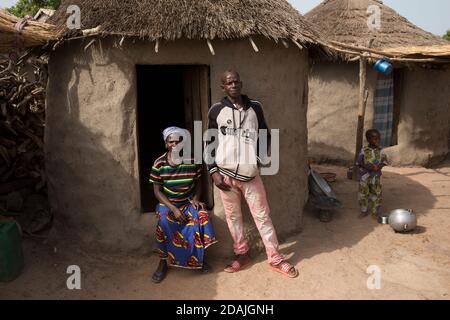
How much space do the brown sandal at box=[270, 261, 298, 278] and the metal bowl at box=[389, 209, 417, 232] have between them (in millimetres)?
1712

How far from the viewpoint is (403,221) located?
16.9 feet

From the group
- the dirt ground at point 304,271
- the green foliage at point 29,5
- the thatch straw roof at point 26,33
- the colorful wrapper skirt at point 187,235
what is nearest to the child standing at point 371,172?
the dirt ground at point 304,271

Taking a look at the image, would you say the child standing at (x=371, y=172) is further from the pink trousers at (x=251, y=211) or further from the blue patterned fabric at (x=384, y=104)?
the blue patterned fabric at (x=384, y=104)

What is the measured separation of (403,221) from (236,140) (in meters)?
2.60

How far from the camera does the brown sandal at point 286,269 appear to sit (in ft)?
13.8

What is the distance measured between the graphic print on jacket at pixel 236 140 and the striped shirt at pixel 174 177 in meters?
0.33

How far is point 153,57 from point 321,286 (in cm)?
283

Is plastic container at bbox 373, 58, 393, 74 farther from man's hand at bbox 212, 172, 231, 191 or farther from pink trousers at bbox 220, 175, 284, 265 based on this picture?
man's hand at bbox 212, 172, 231, 191

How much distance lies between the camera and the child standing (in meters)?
5.50

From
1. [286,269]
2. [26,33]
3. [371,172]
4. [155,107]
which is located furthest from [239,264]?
[155,107]

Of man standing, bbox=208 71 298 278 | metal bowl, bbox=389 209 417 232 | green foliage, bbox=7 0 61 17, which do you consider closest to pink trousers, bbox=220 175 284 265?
man standing, bbox=208 71 298 278
